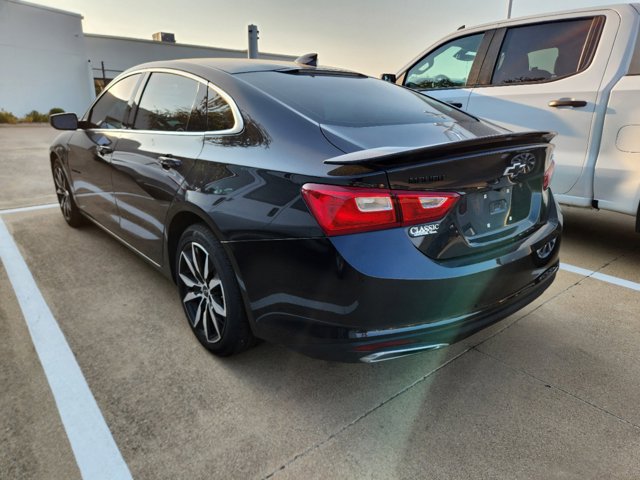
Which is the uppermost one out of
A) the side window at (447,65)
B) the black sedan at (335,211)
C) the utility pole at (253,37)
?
the utility pole at (253,37)

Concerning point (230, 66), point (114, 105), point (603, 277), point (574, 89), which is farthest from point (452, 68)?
point (114, 105)

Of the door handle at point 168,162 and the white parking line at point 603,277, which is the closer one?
the door handle at point 168,162

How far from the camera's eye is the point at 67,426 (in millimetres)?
1956

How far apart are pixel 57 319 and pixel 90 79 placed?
25680 mm

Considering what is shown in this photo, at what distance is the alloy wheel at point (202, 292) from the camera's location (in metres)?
2.32

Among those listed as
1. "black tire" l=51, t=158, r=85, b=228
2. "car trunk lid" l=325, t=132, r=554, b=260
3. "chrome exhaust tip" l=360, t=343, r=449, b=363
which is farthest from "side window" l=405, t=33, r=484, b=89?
"black tire" l=51, t=158, r=85, b=228

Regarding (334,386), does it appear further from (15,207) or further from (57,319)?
(15,207)

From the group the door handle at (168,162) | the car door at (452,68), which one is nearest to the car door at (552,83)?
the car door at (452,68)

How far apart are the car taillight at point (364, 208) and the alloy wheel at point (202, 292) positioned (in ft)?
2.64

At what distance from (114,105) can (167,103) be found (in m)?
0.99

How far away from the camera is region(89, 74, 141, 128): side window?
3.36 meters

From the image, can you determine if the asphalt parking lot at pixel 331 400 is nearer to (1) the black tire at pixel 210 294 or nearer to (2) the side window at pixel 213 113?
(1) the black tire at pixel 210 294

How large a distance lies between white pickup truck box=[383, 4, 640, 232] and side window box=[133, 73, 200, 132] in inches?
118

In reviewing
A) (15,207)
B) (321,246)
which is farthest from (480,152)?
(15,207)
